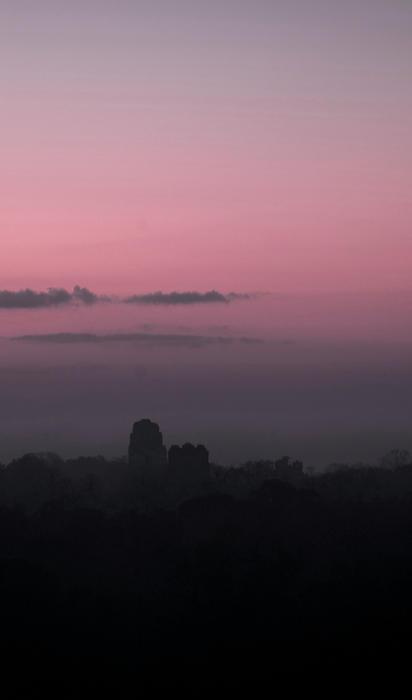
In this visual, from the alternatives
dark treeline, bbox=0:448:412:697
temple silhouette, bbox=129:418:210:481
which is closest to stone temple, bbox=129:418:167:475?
temple silhouette, bbox=129:418:210:481

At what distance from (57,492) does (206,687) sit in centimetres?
6307

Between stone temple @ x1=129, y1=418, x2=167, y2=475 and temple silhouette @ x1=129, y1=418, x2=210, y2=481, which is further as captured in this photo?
stone temple @ x1=129, y1=418, x2=167, y2=475

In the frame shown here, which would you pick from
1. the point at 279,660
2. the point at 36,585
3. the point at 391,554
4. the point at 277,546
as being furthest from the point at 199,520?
the point at 279,660

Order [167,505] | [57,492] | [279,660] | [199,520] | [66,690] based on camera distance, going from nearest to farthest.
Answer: [66,690] → [279,660] → [199,520] → [167,505] → [57,492]

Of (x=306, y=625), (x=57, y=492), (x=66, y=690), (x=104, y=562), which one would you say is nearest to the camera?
(x=66, y=690)

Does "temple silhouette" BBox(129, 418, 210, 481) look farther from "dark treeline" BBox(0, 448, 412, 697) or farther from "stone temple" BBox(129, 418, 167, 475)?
"dark treeline" BBox(0, 448, 412, 697)

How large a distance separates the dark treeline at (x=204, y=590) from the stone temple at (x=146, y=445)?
239 ft

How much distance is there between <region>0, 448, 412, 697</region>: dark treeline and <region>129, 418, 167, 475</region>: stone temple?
72.7 m

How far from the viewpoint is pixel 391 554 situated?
260 ft

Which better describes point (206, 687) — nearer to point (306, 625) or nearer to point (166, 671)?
point (166, 671)

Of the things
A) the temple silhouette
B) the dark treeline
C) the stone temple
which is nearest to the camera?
the dark treeline

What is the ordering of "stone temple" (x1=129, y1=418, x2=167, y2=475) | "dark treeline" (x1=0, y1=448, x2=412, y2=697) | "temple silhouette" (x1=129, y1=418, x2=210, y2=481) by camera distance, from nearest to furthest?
"dark treeline" (x1=0, y1=448, x2=412, y2=697) → "temple silhouette" (x1=129, y1=418, x2=210, y2=481) → "stone temple" (x1=129, y1=418, x2=167, y2=475)

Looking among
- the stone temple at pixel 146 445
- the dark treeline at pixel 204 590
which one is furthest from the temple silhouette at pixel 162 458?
the dark treeline at pixel 204 590

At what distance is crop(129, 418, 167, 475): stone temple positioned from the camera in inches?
6934
